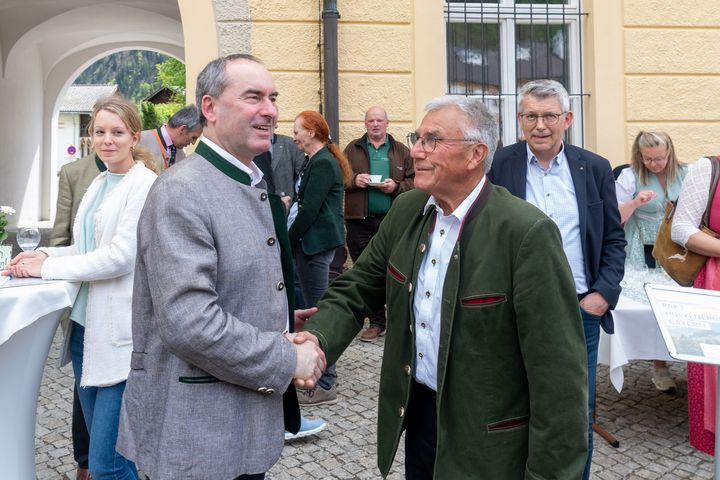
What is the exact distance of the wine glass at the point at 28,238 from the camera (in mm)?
3297

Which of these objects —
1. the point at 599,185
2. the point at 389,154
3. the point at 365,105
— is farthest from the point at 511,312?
the point at 365,105

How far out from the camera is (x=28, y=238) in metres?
3.31

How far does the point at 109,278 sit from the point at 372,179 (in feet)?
12.3

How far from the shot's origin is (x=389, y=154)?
21.1ft

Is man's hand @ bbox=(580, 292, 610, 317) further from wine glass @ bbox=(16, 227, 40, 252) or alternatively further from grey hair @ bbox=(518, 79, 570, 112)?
wine glass @ bbox=(16, 227, 40, 252)

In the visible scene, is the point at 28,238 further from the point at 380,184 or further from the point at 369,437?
the point at 380,184

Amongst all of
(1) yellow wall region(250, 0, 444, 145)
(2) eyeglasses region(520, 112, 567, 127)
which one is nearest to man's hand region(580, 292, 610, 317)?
(2) eyeglasses region(520, 112, 567, 127)

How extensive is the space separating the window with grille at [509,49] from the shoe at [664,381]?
2.79m

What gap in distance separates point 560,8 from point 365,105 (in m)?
2.28

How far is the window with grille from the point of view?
7137 mm

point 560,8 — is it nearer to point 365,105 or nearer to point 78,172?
point 365,105

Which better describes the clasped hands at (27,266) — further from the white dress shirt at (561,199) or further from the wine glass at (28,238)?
→ the white dress shirt at (561,199)

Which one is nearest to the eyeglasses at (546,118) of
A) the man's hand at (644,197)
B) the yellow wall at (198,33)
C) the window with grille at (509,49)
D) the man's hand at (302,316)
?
the man's hand at (302,316)

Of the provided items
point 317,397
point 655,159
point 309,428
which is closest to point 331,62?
point 655,159
